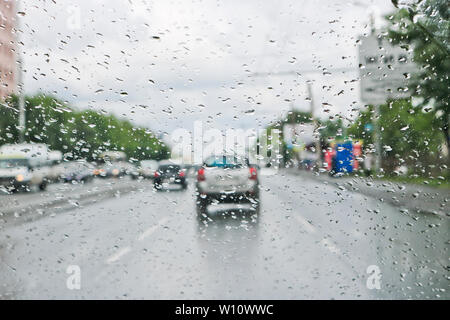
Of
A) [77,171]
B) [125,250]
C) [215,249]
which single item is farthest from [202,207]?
[125,250]

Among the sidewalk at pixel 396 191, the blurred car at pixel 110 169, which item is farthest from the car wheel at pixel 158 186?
the sidewalk at pixel 396 191

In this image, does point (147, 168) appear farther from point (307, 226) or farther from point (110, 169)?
point (307, 226)

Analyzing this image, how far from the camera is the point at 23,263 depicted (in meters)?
5.63

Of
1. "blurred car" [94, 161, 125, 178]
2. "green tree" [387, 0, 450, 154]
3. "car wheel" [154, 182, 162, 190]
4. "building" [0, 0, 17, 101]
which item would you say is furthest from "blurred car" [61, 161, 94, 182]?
"green tree" [387, 0, 450, 154]

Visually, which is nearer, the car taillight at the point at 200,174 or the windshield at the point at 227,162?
the windshield at the point at 227,162

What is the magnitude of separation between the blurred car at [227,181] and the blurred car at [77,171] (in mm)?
970

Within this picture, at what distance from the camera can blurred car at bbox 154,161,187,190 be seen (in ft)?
15.1

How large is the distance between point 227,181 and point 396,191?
1.41m

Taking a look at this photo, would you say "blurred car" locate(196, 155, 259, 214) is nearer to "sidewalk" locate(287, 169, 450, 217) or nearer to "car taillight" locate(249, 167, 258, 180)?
"car taillight" locate(249, 167, 258, 180)

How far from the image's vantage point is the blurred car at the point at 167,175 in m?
4.59

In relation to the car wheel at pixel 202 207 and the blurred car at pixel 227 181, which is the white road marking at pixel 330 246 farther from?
the car wheel at pixel 202 207

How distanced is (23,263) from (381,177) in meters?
3.89
